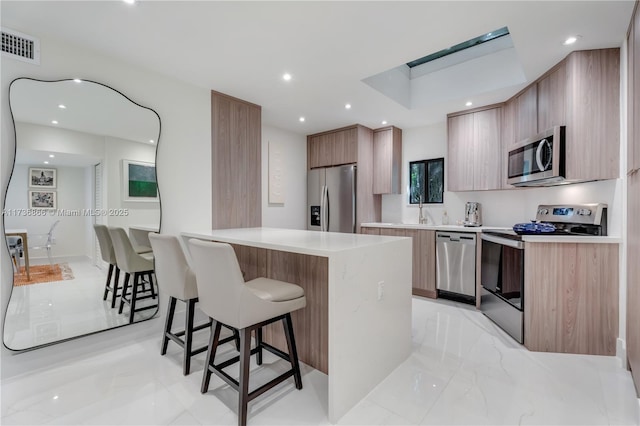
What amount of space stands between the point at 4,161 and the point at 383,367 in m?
2.85

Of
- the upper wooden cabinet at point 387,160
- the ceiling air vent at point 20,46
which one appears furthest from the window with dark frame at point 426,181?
the ceiling air vent at point 20,46

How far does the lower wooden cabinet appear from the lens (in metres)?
3.68

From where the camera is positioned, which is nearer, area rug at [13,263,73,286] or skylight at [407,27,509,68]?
area rug at [13,263,73,286]

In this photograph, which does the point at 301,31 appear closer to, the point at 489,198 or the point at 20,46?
the point at 20,46

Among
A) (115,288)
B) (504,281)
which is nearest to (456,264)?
(504,281)

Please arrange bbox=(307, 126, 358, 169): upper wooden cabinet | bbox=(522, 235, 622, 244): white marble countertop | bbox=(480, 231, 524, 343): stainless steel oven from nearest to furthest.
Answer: bbox=(522, 235, 622, 244): white marble countertop → bbox=(480, 231, 524, 343): stainless steel oven → bbox=(307, 126, 358, 169): upper wooden cabinet

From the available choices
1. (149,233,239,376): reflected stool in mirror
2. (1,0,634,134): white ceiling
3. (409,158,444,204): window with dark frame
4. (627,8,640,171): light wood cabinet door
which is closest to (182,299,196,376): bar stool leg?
(149,233,239,376): reflected stool in mirror

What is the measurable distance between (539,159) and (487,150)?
0.92 m

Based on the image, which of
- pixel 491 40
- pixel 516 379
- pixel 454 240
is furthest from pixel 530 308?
pixel 491 40

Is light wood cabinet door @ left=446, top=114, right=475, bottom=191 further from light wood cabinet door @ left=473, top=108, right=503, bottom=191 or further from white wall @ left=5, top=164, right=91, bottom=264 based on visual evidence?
white wall @ left=5, top=164, right=91, bottom=264

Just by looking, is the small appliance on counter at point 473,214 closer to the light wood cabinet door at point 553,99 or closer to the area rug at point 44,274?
the light wood cabinet door at point 553,99

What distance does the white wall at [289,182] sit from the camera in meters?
4.29

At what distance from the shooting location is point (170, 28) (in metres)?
1.99

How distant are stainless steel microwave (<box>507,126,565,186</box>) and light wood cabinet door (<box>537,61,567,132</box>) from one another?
11 centimetres
